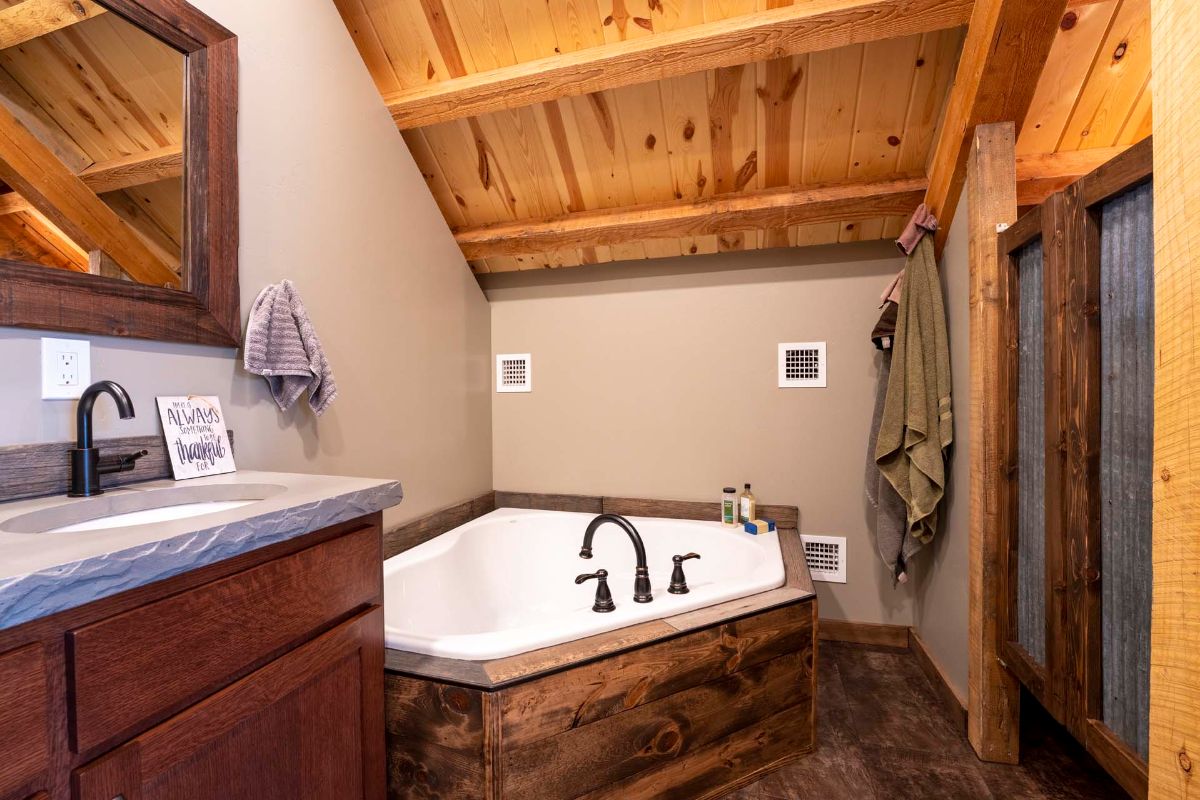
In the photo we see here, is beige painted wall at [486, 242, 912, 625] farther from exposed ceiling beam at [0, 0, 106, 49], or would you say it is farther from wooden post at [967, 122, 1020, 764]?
exposed ceiling beam at [0, 0, 106, 49]

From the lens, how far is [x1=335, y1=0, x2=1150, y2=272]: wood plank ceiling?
5.66ft

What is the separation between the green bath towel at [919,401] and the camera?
1.96m

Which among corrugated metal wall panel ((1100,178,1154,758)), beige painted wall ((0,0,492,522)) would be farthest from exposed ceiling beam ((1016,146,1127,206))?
beige painted wall ((0,0,492,522))

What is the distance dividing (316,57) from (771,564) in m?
2.31

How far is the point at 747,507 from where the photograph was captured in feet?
7.77

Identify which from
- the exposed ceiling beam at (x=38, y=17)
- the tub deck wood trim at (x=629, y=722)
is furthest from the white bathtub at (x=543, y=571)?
the exposed ceiling beam at (x=38, y=17)

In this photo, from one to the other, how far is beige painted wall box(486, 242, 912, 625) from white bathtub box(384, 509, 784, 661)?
12.6 inches

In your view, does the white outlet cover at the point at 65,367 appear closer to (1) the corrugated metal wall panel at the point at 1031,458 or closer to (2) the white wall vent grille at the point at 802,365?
(1) the corrugated metal wall panel at the point at 1031,458

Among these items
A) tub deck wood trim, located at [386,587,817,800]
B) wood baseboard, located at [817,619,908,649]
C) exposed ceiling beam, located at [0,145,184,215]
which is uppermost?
exposed ceiling beam, located at [0,145,184,215]

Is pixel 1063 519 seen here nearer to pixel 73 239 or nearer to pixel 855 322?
pixel 855 322

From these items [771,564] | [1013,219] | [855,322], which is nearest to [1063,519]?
[771,564]

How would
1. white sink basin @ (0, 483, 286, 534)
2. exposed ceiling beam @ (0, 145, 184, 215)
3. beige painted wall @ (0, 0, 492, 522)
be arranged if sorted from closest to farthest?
white sink basin @ (0, 483, 286, 534) < exposed ceiling beam @ (0, 145, 184, 215) < beige painted wall @ (0, 0, 492, 522)

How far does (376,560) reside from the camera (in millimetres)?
1135

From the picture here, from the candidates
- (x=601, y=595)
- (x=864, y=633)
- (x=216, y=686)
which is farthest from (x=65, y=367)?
(x=864, y=633)
